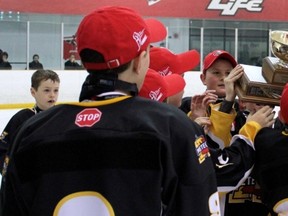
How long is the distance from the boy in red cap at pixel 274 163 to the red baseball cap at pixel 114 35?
0.42 metres

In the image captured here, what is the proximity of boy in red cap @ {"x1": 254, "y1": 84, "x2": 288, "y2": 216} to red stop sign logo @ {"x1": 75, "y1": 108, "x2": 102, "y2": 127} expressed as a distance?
1.56ft

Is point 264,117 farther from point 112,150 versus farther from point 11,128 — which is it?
point 11,128

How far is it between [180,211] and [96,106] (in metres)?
0.22

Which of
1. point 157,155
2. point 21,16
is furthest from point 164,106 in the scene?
point 21,16

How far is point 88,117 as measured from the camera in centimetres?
96

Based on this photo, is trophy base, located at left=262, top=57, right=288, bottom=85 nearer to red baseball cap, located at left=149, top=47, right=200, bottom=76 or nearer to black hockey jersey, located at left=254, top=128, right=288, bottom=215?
black hockey jersey, located at left=254, top=128, right=288, bottom=215

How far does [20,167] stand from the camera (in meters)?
0.99

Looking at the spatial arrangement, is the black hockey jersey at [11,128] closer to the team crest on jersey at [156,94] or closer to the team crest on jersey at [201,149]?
the team crest on jersey at [156,94]

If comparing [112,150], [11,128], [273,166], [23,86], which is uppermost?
[112,150]

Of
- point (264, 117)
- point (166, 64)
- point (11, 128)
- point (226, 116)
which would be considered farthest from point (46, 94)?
point (264, 117)

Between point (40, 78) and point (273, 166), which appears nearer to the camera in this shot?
point (273, 166)

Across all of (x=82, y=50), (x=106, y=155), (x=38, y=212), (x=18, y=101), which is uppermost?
(x=82, y=50)

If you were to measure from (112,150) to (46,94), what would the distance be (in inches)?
69.9

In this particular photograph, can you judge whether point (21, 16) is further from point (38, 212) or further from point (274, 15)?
point (38, 212)
